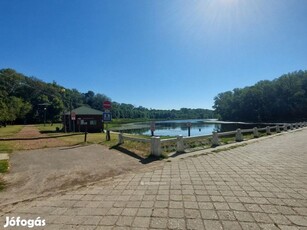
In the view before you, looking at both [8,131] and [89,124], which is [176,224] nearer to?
[89,124]

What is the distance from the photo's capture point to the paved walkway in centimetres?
320

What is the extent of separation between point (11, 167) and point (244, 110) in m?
81.6

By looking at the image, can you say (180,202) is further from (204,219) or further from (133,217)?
(133,217)

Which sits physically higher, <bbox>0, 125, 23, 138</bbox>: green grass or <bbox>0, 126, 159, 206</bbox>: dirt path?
<bbox>0, 125, 23, 138</bbox>: green grass

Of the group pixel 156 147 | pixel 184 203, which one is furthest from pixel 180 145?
pixel 184 203

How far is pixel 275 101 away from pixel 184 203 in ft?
247

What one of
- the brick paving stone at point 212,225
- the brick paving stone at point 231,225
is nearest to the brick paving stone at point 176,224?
the brick paving stone at point 212,225

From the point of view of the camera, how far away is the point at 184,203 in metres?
3.88

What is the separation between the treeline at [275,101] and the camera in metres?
62.9

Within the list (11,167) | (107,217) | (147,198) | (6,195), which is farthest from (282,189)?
(11,167)

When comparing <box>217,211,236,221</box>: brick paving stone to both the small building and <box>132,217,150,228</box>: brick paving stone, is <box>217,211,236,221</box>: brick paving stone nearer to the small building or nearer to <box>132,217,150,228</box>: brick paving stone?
<box>132,217,150,228</box>: brick paving stone

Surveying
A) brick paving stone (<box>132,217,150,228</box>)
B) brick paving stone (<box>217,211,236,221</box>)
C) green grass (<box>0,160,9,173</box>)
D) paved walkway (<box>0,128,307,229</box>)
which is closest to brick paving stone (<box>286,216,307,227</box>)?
paved walkway (<box>0,128,307,229</box>)

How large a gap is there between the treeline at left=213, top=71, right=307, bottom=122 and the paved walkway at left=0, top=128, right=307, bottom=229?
65005 mm

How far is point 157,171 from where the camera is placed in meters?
6.36
